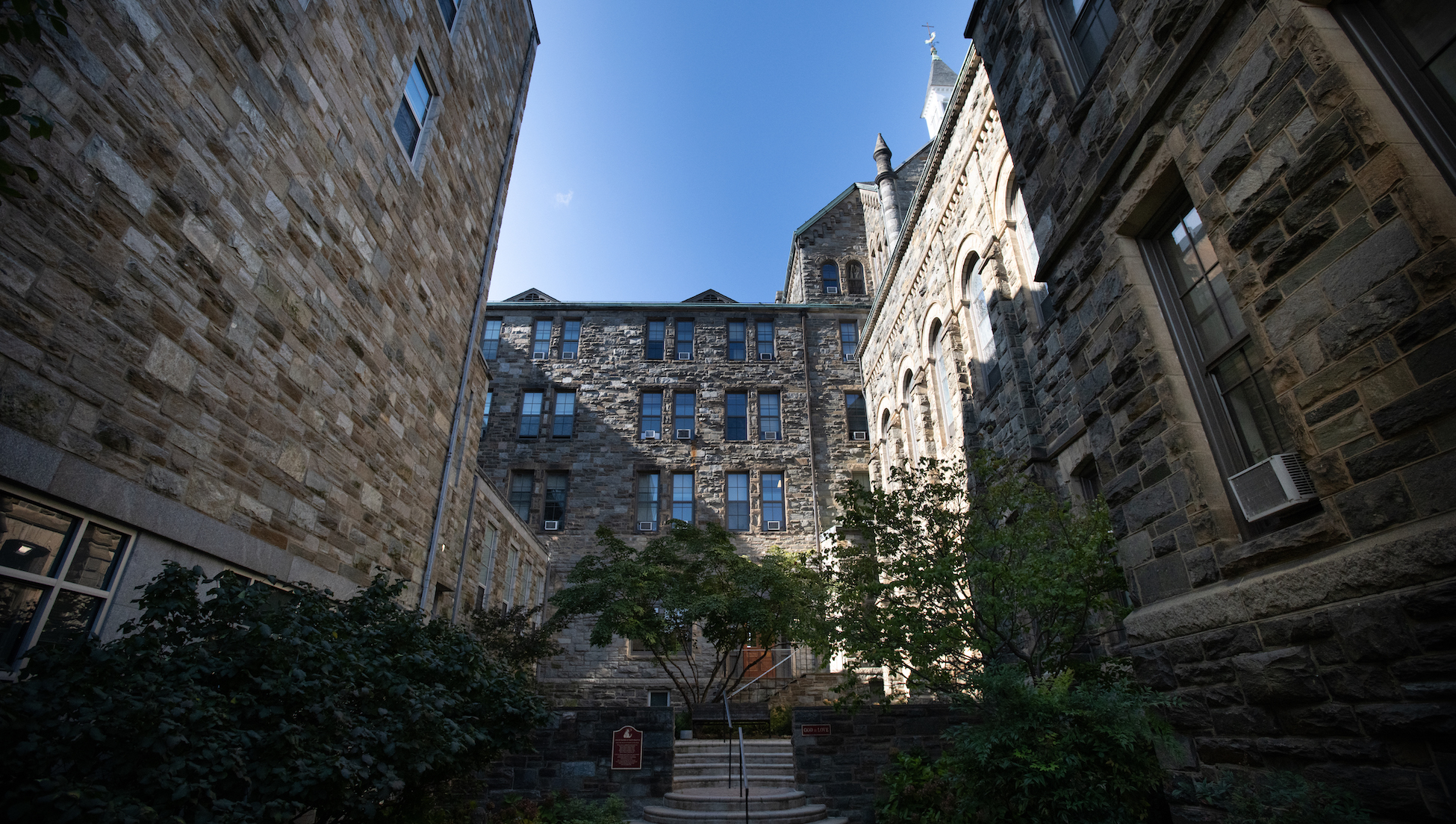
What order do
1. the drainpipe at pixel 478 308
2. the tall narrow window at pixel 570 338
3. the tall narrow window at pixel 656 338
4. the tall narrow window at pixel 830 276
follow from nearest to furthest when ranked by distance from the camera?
the drainpipe at pixel 478 308, the tall narrow window at pixel 570 338, the tall narrow window at pixel 656 338, the tall narrow window at pixel 830 276

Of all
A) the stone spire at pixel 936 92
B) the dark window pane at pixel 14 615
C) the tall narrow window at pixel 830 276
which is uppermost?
the stone spire at pixel 936 92

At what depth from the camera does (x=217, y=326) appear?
5336 mm

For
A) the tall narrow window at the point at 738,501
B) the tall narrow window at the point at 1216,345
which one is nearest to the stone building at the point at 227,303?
the tall narrow window at the point at 1216,345

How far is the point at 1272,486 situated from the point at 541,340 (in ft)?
84.0

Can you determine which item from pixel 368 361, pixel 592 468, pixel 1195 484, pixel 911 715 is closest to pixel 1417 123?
pixel 1195 484

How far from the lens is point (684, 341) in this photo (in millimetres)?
27125

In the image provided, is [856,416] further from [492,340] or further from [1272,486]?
[1272,486]

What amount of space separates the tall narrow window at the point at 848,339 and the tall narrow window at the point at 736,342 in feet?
12.4

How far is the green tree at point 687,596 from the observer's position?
48.8 feet

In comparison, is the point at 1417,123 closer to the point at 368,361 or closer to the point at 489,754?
the point at 489,754

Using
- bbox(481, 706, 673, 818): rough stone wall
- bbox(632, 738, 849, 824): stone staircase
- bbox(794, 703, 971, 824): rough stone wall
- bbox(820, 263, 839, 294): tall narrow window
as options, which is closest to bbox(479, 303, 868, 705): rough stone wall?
bbox(820, 263, 839, 294): tall narrow window

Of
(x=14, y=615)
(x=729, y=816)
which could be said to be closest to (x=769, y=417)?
(x=729, y=816)

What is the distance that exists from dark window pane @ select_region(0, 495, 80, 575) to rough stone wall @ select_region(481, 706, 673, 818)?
22.3ft

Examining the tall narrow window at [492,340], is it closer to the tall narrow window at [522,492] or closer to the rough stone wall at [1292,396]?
the tall narrow window at [522,492]
